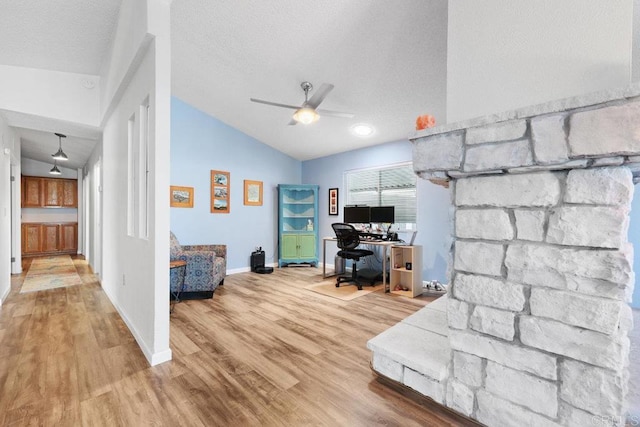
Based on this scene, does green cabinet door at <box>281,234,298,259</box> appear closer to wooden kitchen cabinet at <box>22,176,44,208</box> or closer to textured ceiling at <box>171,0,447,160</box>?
textured ceiling at <box>171,0,447,160</box>

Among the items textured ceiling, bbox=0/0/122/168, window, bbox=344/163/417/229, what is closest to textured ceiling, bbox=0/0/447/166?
textured ceiling, bbox=0/0/122/168

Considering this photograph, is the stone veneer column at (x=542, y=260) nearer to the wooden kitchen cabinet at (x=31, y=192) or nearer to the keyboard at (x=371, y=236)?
the keyboard at (x=371, y=236)

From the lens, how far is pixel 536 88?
1.28 m

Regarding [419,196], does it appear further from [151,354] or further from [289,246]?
[151,354]

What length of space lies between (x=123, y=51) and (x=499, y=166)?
331 centimetres

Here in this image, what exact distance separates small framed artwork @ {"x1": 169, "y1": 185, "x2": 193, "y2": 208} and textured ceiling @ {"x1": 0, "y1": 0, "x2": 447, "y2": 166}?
1.48 metres

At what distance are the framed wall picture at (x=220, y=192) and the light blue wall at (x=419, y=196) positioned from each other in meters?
1.91

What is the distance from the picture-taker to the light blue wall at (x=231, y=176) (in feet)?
15.5

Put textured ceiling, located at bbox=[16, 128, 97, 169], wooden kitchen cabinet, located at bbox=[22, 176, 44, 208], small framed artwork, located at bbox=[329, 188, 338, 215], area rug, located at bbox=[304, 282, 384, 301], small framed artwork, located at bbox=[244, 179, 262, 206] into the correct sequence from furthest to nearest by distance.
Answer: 1. wooden kitchen cabinet, located at bbox=[22, 176, 44, 208]
2. small framed artwork, located at bbox=[329, 188, 338, 215]
3. small framed artwork, located at bbox=[244, 179, 262, 206]
4. textured ceiling, located at bbox=[16, 128, 97, 169]
5. area rug, located at bbox=[304, 282, 384, 301]

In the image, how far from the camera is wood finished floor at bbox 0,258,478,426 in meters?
1.54

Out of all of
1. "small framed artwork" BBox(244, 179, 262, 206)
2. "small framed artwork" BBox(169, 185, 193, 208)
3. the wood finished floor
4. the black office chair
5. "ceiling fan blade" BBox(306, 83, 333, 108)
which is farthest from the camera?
"small framed artwork" BBox(244, 179, 262, 206)

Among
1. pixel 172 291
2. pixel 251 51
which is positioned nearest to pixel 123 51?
pixel 251 51

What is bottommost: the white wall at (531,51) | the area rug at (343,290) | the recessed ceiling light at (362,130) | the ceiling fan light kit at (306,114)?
the area rug at (343,290)

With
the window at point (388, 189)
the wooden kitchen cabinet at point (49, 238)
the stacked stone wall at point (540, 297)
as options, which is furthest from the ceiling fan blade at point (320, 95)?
the wooden kitchen cabinet at point (49, 238)
